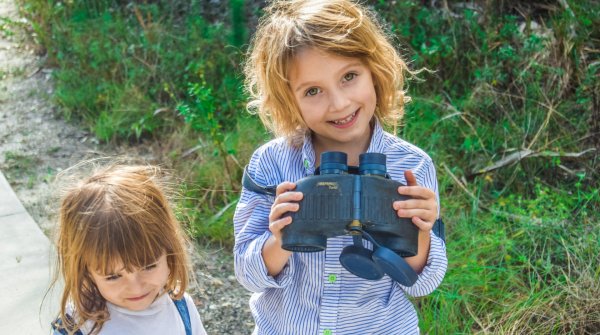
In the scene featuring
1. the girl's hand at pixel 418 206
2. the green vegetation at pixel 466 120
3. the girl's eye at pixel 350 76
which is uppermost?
the girl's eye at pixel 350 76

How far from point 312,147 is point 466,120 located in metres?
1.96

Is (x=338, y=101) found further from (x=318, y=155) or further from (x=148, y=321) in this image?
(x=148, y=321)

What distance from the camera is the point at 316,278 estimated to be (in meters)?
2.36

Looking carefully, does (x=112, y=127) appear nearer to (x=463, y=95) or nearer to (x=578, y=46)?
(x=463, y=95)

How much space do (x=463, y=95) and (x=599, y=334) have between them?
6.41 ft

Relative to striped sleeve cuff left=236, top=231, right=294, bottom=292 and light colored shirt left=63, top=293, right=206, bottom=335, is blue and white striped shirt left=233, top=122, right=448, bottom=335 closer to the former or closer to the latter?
striped sleeve cuff left=236, top=231, right=294, bottom=292

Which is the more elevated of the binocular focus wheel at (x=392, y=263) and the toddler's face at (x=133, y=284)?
the binocular focus wheel at (x=392, y=263)

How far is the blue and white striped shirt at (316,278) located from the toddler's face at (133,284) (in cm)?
25

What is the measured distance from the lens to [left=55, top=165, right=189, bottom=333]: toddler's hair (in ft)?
7.24

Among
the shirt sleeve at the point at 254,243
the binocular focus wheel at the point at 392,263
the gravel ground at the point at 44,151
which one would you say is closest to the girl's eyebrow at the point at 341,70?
the shirt sleeve at the point at 254,243

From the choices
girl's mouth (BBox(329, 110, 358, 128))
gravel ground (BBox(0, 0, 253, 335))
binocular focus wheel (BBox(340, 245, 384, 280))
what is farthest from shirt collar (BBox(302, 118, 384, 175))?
gravel ground (BBox(0, 0, 253, 335))

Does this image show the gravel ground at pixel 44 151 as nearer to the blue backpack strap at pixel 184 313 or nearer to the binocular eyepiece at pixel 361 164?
the blue backpack strap at pixel 184 313

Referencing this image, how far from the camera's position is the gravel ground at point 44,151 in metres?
3.48

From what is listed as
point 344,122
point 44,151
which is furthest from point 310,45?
point 44,151
